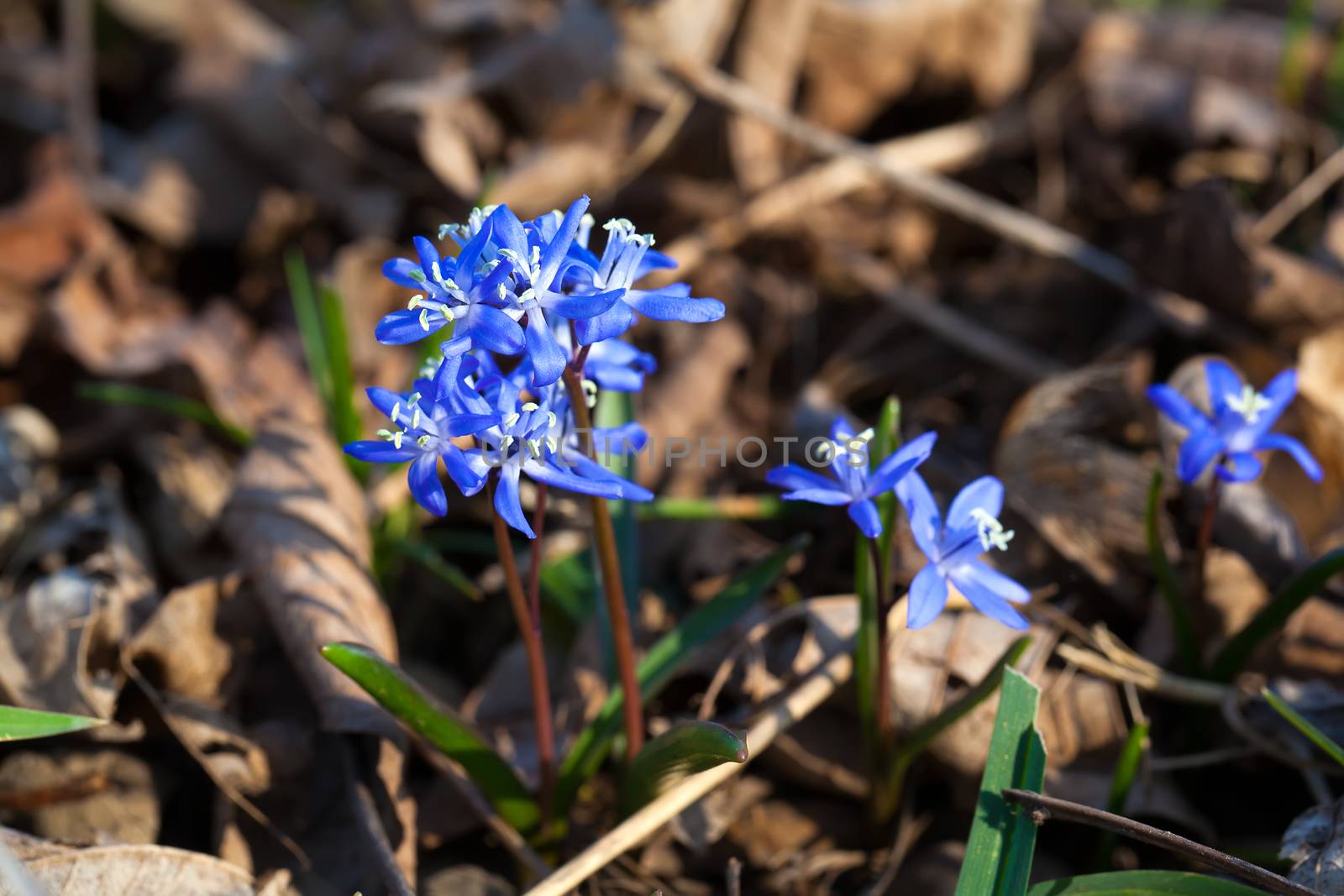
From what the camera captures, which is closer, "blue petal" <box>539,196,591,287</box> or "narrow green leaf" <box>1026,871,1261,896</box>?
"blue petal" <box>539,196,591,287</box>

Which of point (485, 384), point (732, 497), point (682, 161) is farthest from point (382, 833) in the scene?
point (682, 161)

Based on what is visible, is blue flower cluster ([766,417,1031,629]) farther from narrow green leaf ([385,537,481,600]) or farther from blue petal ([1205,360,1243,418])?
narrow green leaf ([385,537,481,600])

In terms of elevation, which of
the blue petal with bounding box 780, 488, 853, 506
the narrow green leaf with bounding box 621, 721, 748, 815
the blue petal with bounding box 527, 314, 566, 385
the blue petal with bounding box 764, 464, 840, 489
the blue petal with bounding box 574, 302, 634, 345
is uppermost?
the blue petal with bounding box 574, 302, 634, 345

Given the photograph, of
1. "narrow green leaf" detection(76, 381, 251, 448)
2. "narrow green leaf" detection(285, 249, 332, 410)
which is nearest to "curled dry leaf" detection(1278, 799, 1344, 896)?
"narrow green leaf" detection(285, 249, 332, 410)

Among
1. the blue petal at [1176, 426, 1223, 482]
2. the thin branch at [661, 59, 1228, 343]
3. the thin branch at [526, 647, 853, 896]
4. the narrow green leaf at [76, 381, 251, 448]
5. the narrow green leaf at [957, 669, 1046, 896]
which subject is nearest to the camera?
the narrow green leaf at [957, 669, 1046, 896]

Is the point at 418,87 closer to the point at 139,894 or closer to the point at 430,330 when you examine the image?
the point at 430,330

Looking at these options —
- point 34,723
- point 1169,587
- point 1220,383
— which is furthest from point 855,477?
point 34,723

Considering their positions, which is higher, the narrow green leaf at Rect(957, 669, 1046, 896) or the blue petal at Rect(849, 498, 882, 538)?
the blue petal at Rect(849, 498, 882, 538)
